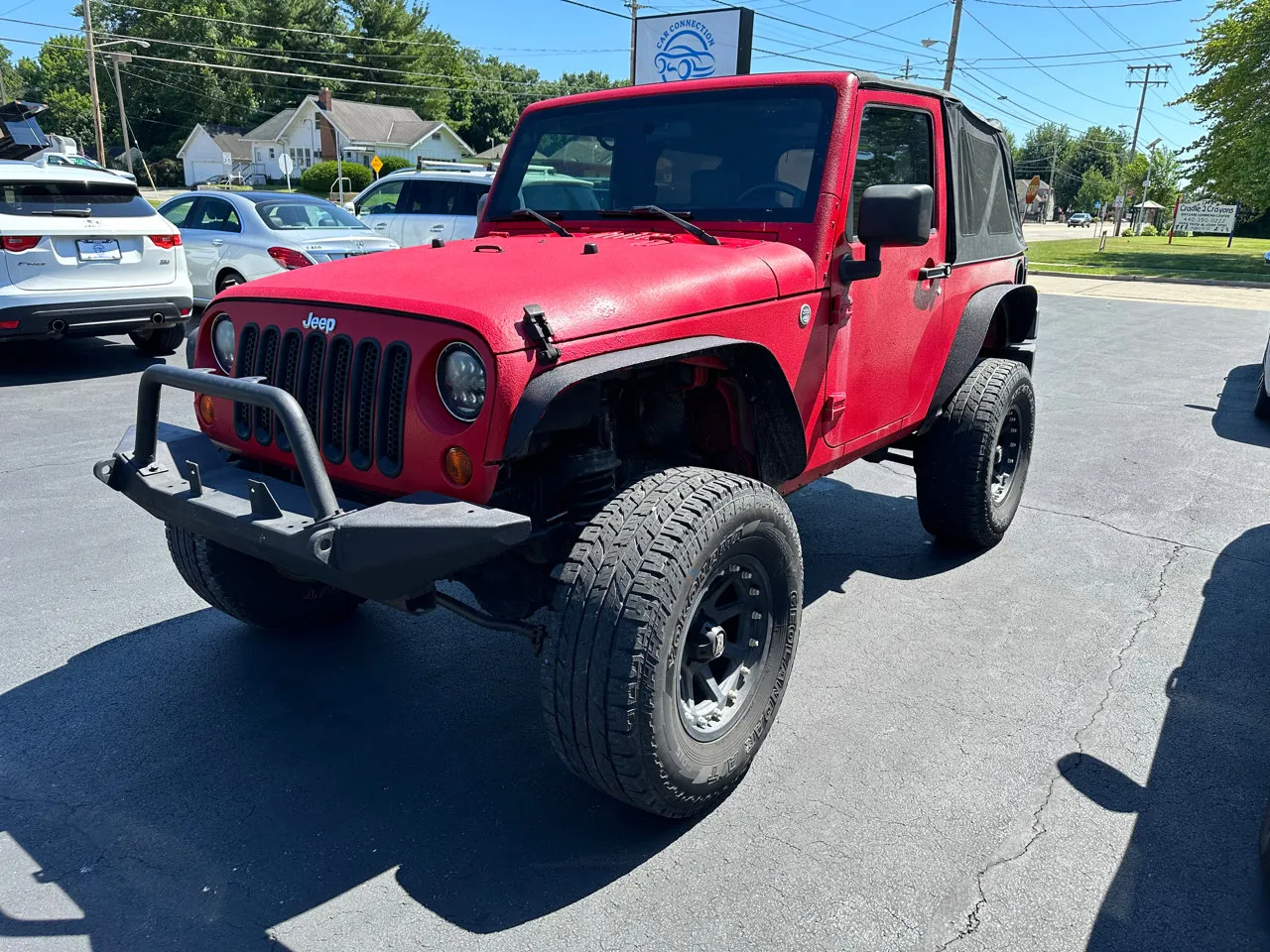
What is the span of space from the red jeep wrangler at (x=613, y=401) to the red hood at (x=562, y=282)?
0.01 meters

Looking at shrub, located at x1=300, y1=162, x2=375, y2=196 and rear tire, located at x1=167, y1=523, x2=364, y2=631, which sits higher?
shrub, located at x1=300, y1=162, x2=375, y2=196

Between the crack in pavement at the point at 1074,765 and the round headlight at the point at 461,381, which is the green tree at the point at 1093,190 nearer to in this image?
the crack in pavement at the point at 1074,765

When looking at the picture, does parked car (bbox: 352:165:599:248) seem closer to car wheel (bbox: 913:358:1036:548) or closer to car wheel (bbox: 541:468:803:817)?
car wheel (bbox: 913:358:1036:548)

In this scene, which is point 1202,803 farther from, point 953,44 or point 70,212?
point 953,44

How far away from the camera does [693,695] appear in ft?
9.39

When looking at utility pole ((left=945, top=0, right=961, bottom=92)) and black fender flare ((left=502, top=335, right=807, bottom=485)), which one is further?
utility pole ((left=945, top=0, right=961, bottom=92))

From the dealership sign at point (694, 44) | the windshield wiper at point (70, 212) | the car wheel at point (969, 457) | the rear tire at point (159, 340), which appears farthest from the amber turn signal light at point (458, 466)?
the dealership sign at point (694, 44)

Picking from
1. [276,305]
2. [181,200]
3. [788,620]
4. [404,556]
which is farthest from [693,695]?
[181,200]

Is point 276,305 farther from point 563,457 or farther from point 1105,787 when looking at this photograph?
point 1105,787

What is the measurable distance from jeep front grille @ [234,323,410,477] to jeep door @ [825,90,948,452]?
1664mm

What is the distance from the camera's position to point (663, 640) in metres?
2.38

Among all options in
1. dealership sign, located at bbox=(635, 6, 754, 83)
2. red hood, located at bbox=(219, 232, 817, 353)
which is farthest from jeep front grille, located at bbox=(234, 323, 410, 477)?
dealership sign, located at bbox=(635, 6, 754, 83)

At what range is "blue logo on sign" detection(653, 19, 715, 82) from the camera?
15188 millimetres

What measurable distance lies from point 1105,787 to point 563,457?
77.5 inches
